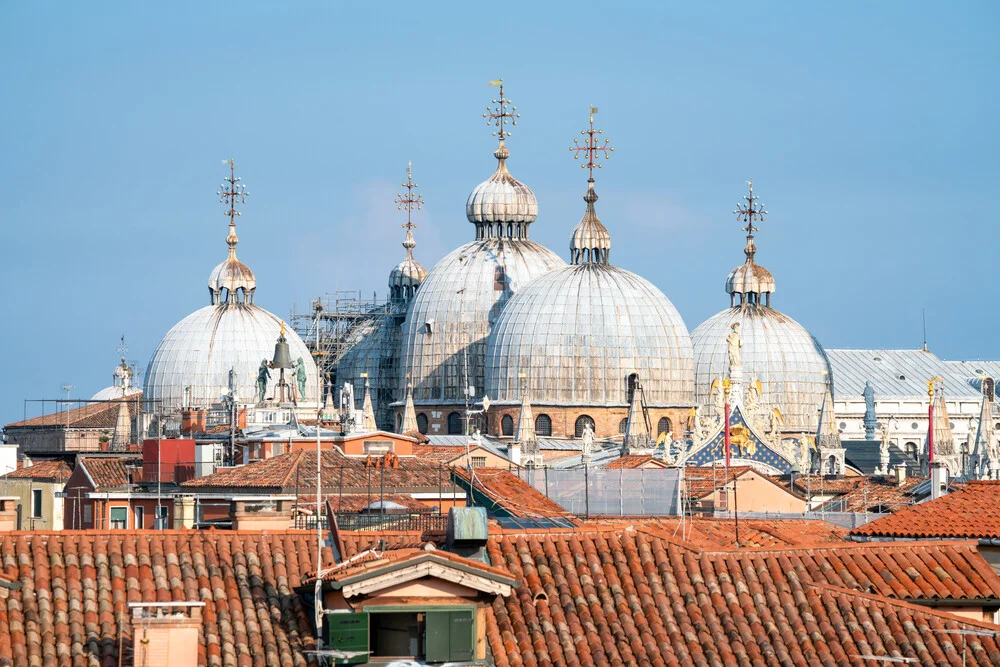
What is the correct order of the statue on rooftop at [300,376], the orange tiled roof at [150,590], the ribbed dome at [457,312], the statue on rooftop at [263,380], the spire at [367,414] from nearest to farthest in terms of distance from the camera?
the orange tiled roof at [150,590] → the spire at [367,414] → the statue on rooftop at [263,380] → the statue on rooftop at [300,376] → the ribbed dome at [457,312]

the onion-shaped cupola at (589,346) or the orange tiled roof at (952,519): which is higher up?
the onion-shaped cupola at (589,346)

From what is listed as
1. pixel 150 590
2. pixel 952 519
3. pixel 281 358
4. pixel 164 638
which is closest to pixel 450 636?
pixel 164 638

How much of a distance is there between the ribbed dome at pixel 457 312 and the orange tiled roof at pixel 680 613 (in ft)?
232

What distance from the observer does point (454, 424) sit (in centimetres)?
9438

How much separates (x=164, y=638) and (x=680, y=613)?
465 cm

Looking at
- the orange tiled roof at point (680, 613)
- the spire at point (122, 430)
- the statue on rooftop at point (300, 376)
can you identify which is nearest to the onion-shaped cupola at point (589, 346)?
the statue on rooftop at point (300, 376)

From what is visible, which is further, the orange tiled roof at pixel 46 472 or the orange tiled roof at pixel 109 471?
the orange tiled roof at pixel 46 472

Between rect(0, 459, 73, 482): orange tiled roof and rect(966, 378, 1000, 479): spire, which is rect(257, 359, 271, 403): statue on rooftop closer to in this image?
rect(0, 459, 73, 482): orange tiled roof

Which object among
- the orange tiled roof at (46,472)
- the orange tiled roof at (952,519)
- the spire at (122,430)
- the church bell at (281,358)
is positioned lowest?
the orange tiled roof at (46,472)

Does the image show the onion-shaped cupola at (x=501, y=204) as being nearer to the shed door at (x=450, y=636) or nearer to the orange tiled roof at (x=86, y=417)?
the orange tiled roof at (x=86, y=417)

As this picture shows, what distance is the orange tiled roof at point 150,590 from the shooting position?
21.1 m

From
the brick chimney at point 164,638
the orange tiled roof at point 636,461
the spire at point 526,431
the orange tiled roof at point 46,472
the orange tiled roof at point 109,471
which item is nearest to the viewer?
the brick chimney at point 164,638

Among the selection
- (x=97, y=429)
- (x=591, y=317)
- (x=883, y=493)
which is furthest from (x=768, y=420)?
(x=883, y=493)

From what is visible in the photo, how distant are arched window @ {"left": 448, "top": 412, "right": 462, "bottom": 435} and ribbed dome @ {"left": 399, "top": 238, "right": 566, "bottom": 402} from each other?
1.95ft
